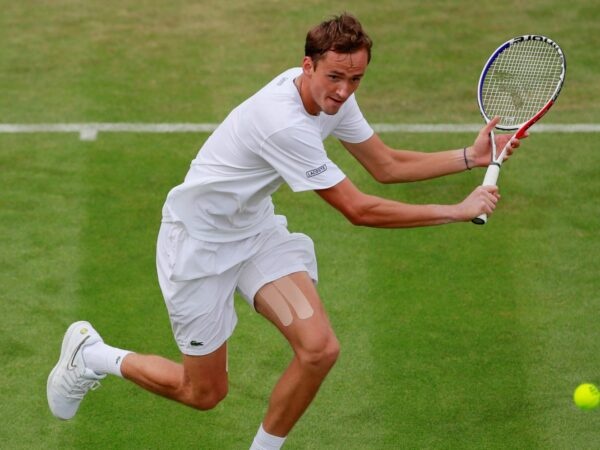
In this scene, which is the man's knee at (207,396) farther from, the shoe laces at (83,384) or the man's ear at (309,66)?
the man's ear at (309,66)

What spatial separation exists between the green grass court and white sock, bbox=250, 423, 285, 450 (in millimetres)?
518

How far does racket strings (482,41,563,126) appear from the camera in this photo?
322 inches

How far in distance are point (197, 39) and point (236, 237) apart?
5987 millimetres

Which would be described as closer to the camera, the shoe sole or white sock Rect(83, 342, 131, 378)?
white sock Rect(83, 342, 131, 378)

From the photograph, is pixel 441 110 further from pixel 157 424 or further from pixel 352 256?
pixel 157 424

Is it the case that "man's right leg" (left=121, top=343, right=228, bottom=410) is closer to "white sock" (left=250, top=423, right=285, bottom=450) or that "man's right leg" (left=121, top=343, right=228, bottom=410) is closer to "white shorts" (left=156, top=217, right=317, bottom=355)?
"white shorts" (left=156, top=217, right=317, bottom=355)

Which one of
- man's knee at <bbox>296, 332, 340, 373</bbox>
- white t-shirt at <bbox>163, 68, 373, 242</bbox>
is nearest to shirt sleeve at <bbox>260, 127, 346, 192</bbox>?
white t-shirt at <bbox>163, 68, 373, 242</bbox>

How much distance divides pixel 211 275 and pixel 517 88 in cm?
245

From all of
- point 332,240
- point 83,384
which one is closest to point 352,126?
point 83,384

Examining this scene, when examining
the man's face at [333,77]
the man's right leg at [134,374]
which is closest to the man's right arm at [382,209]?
the man's face at [333,77]

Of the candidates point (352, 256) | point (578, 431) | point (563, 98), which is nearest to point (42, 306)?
point (352, 256)

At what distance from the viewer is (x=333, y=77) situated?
6.66 metres

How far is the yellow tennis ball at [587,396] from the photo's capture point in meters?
7.49

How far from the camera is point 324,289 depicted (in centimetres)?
916
